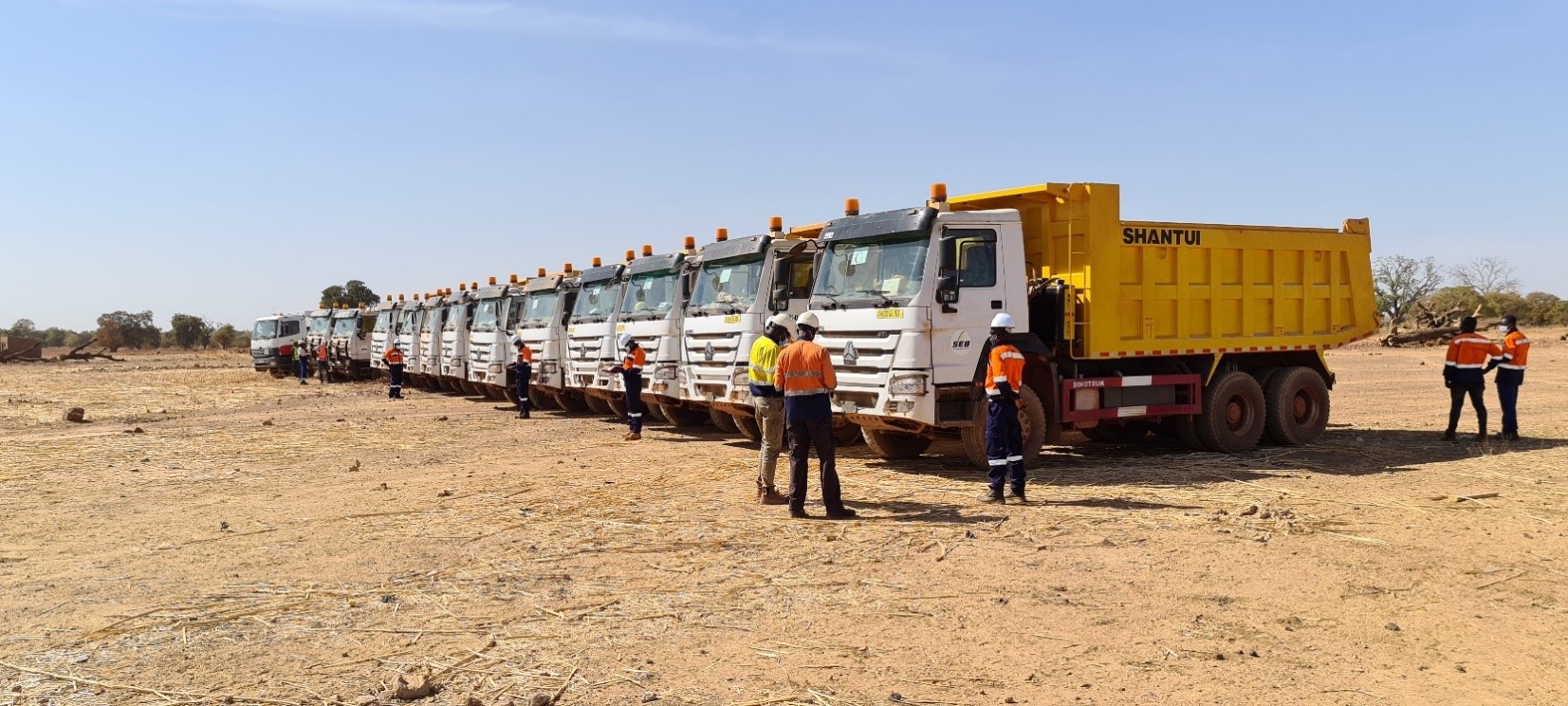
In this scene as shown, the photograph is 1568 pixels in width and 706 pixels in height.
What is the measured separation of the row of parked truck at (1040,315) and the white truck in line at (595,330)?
1179mm

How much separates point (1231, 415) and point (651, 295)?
793 cm

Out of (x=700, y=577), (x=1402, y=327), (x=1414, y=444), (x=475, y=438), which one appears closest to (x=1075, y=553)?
(x=700, y=577)

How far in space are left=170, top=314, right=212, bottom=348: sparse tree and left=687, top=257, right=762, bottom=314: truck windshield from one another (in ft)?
246

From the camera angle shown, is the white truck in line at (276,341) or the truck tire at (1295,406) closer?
the truck tire at (1295,406)

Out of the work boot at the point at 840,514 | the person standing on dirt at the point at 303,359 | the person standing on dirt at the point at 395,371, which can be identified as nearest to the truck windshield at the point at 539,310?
the person standing on dirt at the point at 395,371

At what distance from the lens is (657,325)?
1553cm

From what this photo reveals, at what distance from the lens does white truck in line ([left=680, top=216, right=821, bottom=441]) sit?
13000 mm

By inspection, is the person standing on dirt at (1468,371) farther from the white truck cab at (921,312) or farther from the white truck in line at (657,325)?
the white truck in line at (657,325)

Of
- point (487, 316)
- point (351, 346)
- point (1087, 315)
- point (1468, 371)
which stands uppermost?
point (487, 316)

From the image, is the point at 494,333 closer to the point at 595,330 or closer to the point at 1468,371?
the point at 595,330

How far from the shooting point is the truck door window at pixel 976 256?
10.5 m

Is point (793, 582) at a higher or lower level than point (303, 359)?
lower

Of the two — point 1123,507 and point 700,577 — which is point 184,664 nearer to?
point 700,577

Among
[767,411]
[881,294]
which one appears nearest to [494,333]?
[881,294]
